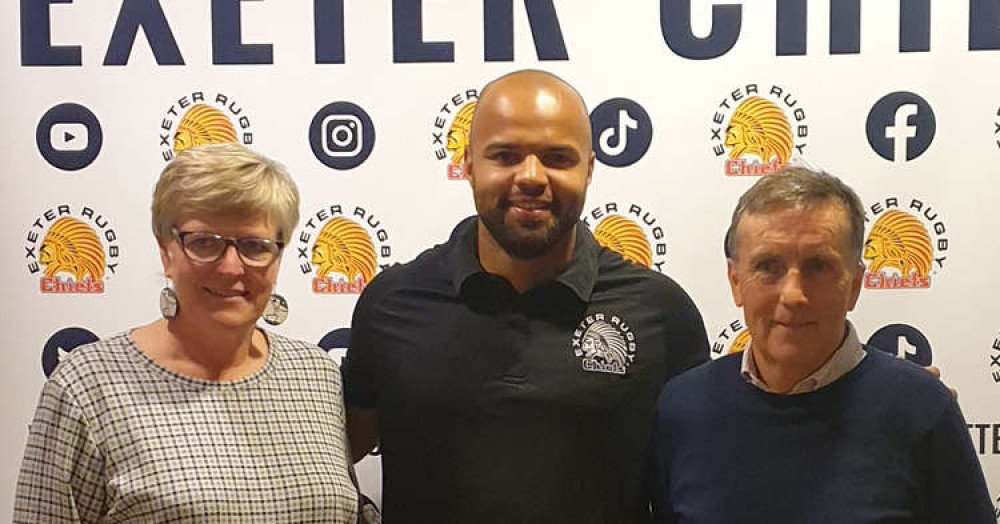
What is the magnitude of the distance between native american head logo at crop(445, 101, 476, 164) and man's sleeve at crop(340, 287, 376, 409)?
1.66 ft

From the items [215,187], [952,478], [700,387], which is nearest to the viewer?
[952,478]

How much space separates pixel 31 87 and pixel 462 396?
147 centimetres

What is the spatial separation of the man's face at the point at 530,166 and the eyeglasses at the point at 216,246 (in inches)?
17.3

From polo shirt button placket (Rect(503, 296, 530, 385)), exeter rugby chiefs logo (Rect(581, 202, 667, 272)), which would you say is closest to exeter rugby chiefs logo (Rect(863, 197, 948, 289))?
exeter rugby chiefs logo (Rect(581, 202, 667, 272))

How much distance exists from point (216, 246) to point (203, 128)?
0.89 metres

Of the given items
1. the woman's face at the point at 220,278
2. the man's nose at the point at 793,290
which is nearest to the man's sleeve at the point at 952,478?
the man's nose at the point at 793,290

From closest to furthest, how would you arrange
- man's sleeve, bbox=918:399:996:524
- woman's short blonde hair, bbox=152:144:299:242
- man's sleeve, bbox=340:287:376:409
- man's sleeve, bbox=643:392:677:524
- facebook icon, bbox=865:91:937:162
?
man's sleeve, bbox=918:399:996:524, woman's short blonde hair, bbox=152:144:299:242, man's sleeve, bbox=643:392:677:524, man's sleeve, bbox=340:287:376:409, facebook icon, bbox=865:91:937:162

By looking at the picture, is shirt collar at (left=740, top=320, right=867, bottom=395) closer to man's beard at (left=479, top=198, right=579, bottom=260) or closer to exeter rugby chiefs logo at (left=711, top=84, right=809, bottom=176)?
man's beard at (left=479, top=198, right=579, bottom=260)

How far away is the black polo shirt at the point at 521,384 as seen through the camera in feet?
6.23

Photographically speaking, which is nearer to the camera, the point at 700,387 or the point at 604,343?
the point at 700,387

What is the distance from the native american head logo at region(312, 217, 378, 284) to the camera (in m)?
2.51

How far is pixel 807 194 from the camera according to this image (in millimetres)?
1634

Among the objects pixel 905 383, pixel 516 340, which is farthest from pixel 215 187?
pixel 905 383

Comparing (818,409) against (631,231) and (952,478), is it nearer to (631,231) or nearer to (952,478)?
(952,478)
